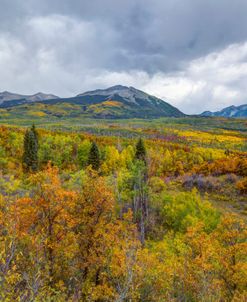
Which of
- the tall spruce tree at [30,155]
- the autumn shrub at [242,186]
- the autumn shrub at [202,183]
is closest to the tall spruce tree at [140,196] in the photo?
the autumn shrub at [202,183]

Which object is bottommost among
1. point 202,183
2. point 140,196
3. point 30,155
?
point 202,183

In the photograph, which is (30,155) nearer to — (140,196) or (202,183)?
(140,196)

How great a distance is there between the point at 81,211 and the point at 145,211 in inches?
1979

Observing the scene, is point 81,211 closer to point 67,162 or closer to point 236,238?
point 236,238

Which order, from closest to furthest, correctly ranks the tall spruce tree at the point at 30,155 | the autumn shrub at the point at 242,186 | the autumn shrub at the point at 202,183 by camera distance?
the autumn shrub at the point at 242,186
the autumn shrub at the point at 202,183
the tall spruce tree at the point at 30,155

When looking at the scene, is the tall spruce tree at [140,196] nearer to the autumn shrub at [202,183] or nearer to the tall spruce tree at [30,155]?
the autumn shrub at [202,183]

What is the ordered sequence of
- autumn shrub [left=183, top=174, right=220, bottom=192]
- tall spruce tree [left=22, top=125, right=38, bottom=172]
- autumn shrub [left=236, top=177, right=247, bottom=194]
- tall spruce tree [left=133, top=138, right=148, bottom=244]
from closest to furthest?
tall spruce tree [left=133, top=138, right=148, bottom=244] < autumn shrub [left=236, top=177, right=247, bottom=194] < autumn shrub [left=183, top=174, right=220, bottom=192] < tall spruce tree [left=22, top=125, right=38, bottom=172]

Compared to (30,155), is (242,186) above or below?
below

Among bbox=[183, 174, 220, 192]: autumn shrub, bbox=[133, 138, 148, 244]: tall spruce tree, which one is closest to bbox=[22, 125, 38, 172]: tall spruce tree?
bbox=[133, 138, 148, 244]: tall spruce tree

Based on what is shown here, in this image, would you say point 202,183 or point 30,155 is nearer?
point 202,183

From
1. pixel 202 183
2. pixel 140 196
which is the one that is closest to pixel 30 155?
pixel 140 196

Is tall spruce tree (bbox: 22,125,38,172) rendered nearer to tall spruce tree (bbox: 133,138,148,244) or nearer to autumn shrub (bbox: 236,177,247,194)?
tall spruce tree (bbox: 133,138,148,244)

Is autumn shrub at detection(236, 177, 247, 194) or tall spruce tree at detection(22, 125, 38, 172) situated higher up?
tall spruce tree at detection(22, 125, 38, 172)

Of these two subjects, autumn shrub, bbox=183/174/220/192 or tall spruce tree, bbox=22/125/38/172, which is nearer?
autumn shrub, bbox=183/174/220/192
